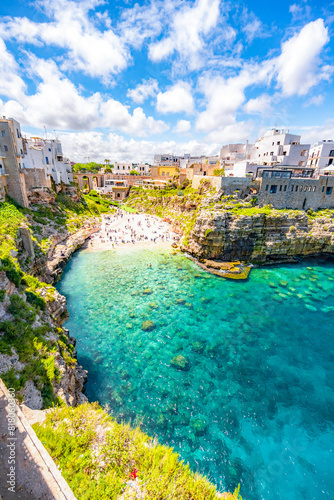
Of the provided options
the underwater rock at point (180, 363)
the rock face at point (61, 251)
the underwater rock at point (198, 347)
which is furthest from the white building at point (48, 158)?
the underwater rock at point (198, 347)

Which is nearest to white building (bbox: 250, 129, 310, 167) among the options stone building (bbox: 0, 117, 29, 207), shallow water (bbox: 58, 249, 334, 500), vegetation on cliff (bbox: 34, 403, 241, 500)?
shallow water (bbox: 58, 249, 334, 500)

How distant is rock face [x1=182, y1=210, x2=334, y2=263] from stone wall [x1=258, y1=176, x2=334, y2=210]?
336 cm

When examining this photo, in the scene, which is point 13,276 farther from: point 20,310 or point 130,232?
point 130,232

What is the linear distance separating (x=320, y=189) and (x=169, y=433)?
4269 centimetres

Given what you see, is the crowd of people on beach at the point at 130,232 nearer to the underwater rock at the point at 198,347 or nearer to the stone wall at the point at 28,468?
the underwater rock at the point at 198,347

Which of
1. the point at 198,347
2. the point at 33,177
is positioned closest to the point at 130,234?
the point at 33,177

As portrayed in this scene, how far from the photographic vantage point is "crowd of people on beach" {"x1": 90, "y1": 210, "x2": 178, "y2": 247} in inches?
1640

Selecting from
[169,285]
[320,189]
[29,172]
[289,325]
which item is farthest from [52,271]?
[320,189]

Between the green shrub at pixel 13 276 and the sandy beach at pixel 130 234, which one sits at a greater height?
the green shrub at pixel 13 276

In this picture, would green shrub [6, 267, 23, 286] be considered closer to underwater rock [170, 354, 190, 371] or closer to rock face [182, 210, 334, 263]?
underwater rock [170, 354, 190, 371]

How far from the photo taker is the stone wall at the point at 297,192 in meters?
35.4

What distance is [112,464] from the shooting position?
19.6 ft

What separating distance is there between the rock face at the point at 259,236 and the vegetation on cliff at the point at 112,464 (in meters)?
26.6

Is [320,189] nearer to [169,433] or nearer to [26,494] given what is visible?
[169,433]
